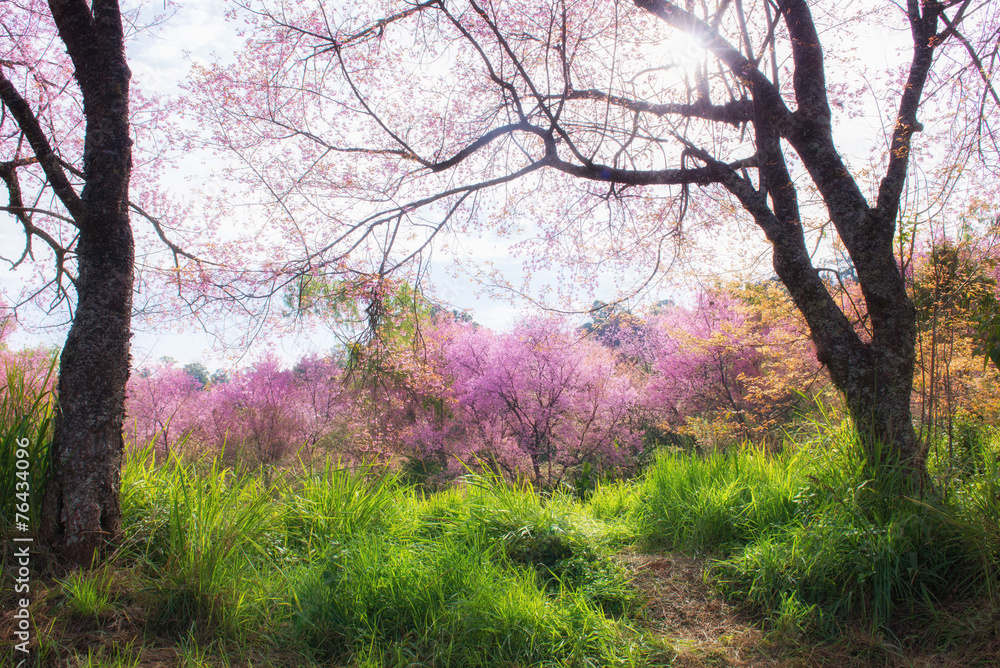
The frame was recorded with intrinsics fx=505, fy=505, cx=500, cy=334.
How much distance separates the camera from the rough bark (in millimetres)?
2598

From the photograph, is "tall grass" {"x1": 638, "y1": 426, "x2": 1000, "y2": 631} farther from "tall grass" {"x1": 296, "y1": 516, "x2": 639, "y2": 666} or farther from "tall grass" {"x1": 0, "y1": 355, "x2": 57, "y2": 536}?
"tall grass" {"x1": 0, "y1": 355, "x2": 57, "y2": 536}

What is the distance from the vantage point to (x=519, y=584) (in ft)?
9.31

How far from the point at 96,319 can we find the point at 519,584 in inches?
108

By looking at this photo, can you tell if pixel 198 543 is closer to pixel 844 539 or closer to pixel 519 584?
pixel 519 584

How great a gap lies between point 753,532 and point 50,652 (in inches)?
151

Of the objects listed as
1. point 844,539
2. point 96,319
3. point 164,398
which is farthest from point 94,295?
point 164,398

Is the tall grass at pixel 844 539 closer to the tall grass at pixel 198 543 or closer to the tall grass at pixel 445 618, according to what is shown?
the tall grass at pixel 445 618

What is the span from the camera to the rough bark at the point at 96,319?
2598 mm

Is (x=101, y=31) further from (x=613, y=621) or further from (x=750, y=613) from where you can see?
(x=750, y=613)

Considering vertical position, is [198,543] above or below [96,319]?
below

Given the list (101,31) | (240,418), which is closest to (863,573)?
(101,31)

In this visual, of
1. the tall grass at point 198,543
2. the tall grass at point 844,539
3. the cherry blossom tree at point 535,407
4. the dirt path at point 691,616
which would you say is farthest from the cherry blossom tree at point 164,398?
the tall grass at point 844,539

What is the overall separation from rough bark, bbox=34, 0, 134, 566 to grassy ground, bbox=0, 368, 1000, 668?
0.16 meters

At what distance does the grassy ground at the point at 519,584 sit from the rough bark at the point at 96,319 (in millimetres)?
164
